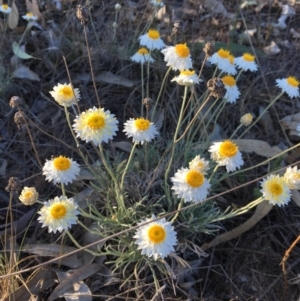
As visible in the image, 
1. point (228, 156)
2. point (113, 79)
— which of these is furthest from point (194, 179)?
point (113, 79)

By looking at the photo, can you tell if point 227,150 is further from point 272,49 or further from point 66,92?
point 272,49

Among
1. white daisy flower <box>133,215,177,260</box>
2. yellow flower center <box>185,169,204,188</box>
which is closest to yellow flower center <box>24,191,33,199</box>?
white daisy flower <box>133,215,177,260</box>

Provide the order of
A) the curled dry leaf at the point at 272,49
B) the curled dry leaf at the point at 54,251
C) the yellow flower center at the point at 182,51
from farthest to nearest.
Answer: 1. the curled dry leaf at the point at 272,49
2. the yellow flower center at the point at 182,51
3. the curled dry leaf at the point at 54,251

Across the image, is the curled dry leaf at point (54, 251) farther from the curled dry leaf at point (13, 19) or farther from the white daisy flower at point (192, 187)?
the curled dry leaf at point (13, 19)

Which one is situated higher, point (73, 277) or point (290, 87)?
point (290, 87)

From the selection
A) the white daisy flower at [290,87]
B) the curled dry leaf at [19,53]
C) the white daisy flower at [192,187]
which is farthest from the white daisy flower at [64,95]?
the white daisy flower at [290,87]

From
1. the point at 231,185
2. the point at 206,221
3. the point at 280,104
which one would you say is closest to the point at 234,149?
the point at 206,221

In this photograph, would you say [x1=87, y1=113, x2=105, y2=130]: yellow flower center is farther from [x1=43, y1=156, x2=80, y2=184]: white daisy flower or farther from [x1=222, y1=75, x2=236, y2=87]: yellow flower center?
[x1=222, y1=75, x2=236, y2=87]: yellow flower center
